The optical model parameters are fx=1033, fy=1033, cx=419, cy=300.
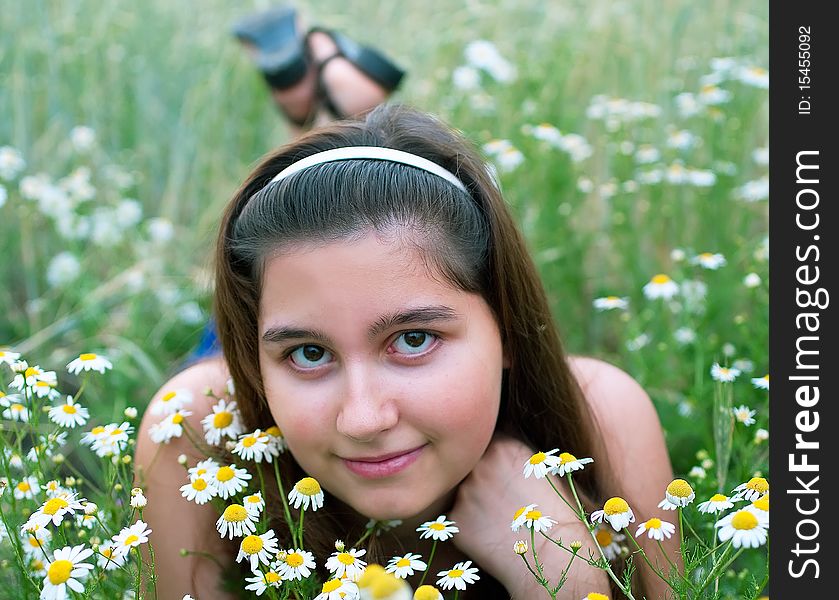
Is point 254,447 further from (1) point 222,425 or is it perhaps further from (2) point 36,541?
(2) point 36,541


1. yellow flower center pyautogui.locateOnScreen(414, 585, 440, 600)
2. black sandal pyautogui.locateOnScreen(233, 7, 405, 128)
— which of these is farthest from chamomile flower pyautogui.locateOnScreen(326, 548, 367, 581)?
black sandal pyautogui.locateOnScreen(233, 7, 405, 128)

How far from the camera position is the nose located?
4.49 feet

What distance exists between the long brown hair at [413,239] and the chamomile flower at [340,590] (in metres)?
0.45

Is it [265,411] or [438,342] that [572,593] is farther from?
[265,411]

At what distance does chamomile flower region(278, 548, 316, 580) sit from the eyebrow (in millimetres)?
301

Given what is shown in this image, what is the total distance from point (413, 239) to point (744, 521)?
60 centimetres

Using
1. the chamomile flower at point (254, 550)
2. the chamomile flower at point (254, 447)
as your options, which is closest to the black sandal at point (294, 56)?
Result: the chamomile flower at point (254, 447)

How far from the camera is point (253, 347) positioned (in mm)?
1653

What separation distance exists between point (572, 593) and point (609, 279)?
1.81 m

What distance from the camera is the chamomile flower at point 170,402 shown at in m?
1.65

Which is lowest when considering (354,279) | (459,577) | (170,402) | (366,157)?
(459,577)

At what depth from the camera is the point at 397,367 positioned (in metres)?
1.43

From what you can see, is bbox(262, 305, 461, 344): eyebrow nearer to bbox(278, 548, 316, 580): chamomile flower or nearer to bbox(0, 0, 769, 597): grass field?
bbox(278, 548, 316, 580): chamomile flower

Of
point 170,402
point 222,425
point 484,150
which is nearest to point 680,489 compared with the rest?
point 222,425
